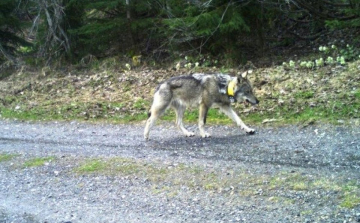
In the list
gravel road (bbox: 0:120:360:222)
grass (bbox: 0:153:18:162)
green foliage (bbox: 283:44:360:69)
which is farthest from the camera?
green foliage (bbox: 283:44:360:69)

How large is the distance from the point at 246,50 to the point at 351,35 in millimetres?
3561

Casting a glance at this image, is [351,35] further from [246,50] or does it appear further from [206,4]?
[206,4]

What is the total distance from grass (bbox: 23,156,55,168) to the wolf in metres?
2.22

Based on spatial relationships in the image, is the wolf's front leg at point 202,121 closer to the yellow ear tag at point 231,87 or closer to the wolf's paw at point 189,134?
the wolf's paw at point 189,134

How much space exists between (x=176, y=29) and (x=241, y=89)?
17.4ft

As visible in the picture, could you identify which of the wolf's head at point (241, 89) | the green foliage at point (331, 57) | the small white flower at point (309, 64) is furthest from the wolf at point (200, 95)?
the green foliage at point (331, 57)

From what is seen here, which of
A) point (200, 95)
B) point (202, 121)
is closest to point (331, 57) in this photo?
point (200, 95)

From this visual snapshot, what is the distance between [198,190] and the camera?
7.25 m

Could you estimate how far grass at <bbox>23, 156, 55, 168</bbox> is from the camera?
9.24m

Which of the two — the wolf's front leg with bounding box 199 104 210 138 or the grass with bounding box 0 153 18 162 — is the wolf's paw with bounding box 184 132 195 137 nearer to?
the wolf's front leg with bounding box 199 104 210 138

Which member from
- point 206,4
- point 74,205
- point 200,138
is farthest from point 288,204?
point 206,4

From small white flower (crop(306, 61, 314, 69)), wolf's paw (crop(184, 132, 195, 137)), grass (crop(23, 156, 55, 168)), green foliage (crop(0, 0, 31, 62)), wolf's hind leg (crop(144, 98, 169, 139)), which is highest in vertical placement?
green foliage (crop(0, 0, 31, 62))

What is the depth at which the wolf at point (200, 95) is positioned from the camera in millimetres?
10594

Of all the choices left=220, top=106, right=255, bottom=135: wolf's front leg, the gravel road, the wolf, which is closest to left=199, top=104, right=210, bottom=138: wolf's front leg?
the wolf
